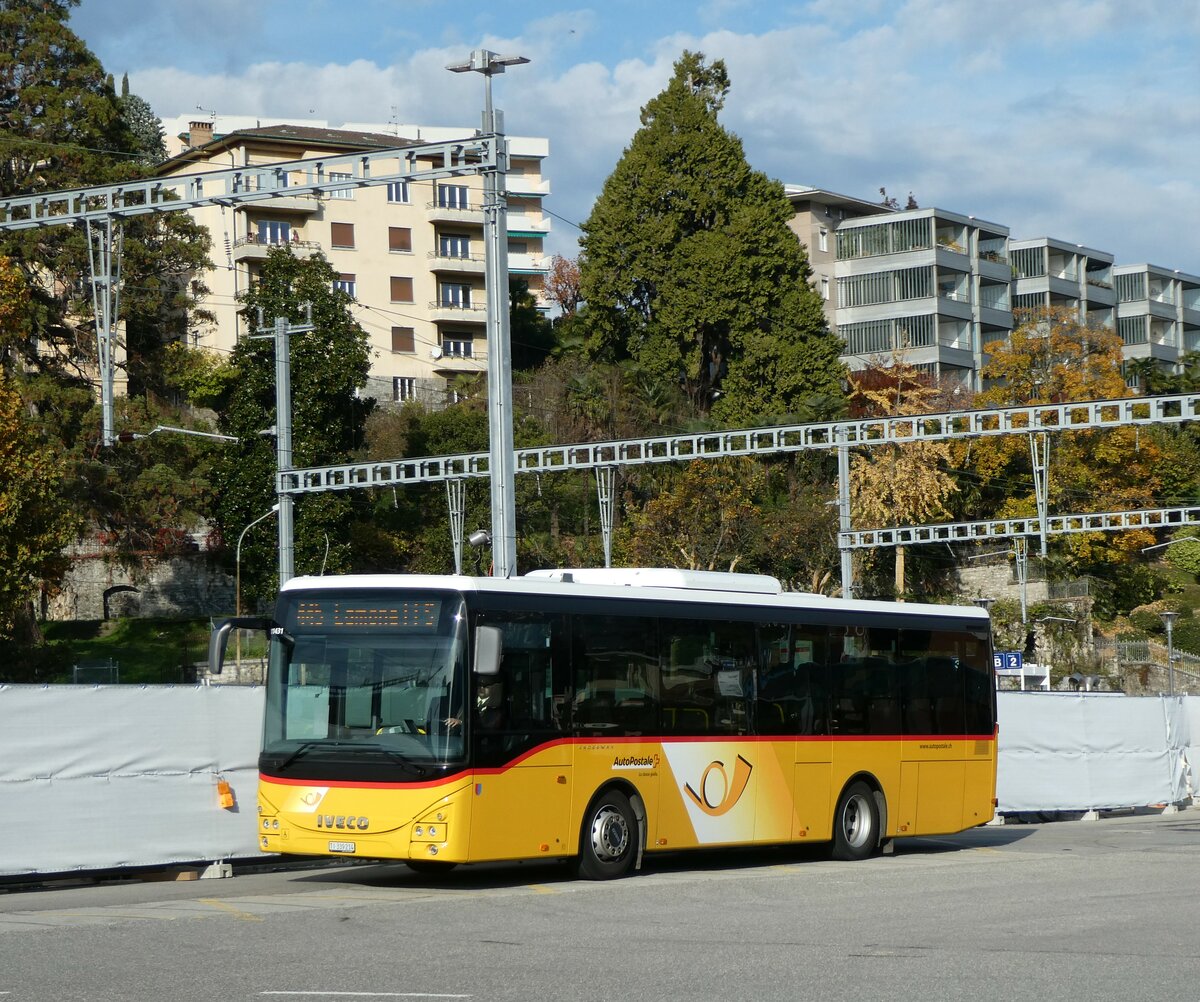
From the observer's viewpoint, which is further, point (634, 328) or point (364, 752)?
point (634, 328)

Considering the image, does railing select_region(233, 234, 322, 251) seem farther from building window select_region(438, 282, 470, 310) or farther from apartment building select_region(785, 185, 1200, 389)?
apartment building select_region(785, 185, 1200, 389)

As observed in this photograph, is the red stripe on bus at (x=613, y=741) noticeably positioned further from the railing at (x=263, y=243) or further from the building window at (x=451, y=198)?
the building window at (x=451, y=198)

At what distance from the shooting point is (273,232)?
82.9m

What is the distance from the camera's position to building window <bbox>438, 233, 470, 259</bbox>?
290 feet

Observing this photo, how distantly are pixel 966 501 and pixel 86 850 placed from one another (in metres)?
58.6

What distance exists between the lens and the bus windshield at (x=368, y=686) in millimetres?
14914

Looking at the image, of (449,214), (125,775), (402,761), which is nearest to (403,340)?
(449,214)

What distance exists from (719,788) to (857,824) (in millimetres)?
2821

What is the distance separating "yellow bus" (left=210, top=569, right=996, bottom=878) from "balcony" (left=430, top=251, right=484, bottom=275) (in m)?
68.9

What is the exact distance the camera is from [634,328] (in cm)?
7281

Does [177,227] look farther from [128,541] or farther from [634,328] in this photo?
[634,328]

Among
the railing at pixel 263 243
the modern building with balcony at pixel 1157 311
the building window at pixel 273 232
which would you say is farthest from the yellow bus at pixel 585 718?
the modern building with balcony at pixel 1157 311

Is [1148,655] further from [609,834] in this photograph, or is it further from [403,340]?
[609,834]

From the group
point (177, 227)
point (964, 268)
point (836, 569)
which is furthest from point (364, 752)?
point (964, 268)
